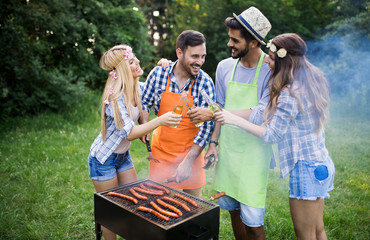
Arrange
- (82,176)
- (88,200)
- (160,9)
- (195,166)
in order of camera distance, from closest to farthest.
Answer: (195,166)
(88,200)
(82,176)
(160,9)

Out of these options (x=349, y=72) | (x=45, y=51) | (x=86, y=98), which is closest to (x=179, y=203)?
(x=86, y=98)

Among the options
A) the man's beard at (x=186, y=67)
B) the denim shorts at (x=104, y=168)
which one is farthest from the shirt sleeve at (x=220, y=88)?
the denim shorts at (x=104, y=168)

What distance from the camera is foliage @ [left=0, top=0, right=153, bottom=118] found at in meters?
8.18

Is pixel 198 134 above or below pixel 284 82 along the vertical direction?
below

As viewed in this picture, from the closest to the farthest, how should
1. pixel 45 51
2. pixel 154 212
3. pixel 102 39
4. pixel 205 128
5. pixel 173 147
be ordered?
1. pixel 154 212
2. pixel 205 128
3. pixel 173 147
4. pixel 45 51
5. pixel 102 39

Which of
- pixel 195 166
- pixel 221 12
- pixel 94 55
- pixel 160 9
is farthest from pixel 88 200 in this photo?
pixel 160 9

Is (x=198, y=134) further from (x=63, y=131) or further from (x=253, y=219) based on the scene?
(x=63, y=131)

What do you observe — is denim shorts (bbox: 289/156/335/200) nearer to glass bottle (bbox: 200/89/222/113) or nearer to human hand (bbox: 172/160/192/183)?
glass bottle (bbox: 200/89/222/113)

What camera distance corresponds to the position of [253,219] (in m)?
2.72

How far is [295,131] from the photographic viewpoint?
8.08 ft

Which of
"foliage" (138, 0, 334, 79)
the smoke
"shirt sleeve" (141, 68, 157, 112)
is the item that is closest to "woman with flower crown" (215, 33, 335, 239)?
"shirt sleeve" (141, 68, 157, 112)

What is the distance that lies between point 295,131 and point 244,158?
0.55 m

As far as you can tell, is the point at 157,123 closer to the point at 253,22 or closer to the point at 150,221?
the point at 150,221

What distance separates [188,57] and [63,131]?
5.36 metres
